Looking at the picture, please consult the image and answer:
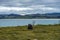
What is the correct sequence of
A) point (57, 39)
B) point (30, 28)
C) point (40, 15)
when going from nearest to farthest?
point (57, 39), point (30, 28), point (40, 15)

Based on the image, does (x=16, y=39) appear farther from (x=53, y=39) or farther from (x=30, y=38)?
(x=53, y=39)

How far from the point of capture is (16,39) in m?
20.4

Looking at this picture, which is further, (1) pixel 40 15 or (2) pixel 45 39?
(1) pixel 40 15

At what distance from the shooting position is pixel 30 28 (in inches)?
1236

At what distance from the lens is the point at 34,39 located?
811 inches

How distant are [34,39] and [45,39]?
1.01 meters

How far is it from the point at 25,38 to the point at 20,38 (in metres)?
0.46

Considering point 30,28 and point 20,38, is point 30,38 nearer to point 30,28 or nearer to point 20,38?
point 20,38

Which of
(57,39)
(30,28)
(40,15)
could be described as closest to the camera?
(57,39)

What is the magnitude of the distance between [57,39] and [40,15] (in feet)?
433

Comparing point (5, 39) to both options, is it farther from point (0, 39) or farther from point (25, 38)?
point (25, 38)

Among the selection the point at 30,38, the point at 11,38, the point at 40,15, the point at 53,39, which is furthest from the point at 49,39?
the point at 40,15

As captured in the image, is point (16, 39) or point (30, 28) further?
point (30, 28)

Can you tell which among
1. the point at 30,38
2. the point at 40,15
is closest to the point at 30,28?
the point at 30,38
